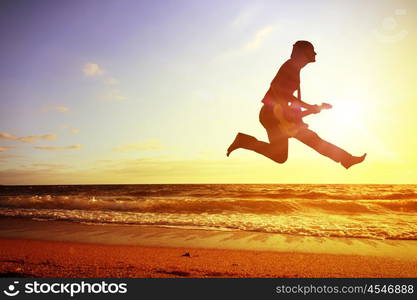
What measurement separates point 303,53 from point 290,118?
28.1 inches

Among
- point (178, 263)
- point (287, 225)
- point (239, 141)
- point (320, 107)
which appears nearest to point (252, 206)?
point (287, 225)

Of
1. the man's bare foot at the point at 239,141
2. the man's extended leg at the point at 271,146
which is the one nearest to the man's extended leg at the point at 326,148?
the man's extended leg at the point at 271,146

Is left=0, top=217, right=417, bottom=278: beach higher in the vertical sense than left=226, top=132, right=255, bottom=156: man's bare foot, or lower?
lower

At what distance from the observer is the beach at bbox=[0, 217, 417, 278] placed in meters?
7.63

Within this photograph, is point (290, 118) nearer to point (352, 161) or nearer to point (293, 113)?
point (293, 113)

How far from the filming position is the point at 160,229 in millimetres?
13555

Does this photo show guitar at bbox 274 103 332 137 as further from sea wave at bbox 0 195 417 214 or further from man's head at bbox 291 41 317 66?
sea wave at bbox 0 195 417 214

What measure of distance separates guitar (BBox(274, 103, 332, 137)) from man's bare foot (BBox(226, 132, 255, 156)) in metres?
0.54

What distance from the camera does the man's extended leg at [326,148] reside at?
394cm

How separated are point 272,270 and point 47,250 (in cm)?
604

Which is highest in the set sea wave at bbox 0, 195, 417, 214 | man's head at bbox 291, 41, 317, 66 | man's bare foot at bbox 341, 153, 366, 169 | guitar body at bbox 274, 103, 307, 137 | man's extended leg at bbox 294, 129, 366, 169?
man's head at bbox 291, 41, 317, 66

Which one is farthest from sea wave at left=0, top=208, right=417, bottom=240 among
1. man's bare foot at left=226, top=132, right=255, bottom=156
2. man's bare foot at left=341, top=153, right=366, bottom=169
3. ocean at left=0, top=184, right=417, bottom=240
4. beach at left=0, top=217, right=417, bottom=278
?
man's bare foot at left=341, top=153, right=366, bottom=169

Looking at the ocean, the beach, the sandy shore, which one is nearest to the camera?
the sandy shore

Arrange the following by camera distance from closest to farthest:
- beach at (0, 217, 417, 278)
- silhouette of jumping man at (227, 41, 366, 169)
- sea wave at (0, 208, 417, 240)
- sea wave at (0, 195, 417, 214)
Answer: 1. silhouette of jumping man at (227, 41, 366, 169)
2. beach at (0, 217, 417, 278)
3. sea wave at (0, 208, 417, 240)
4. sea wave at (0, 195, 417, 214)
